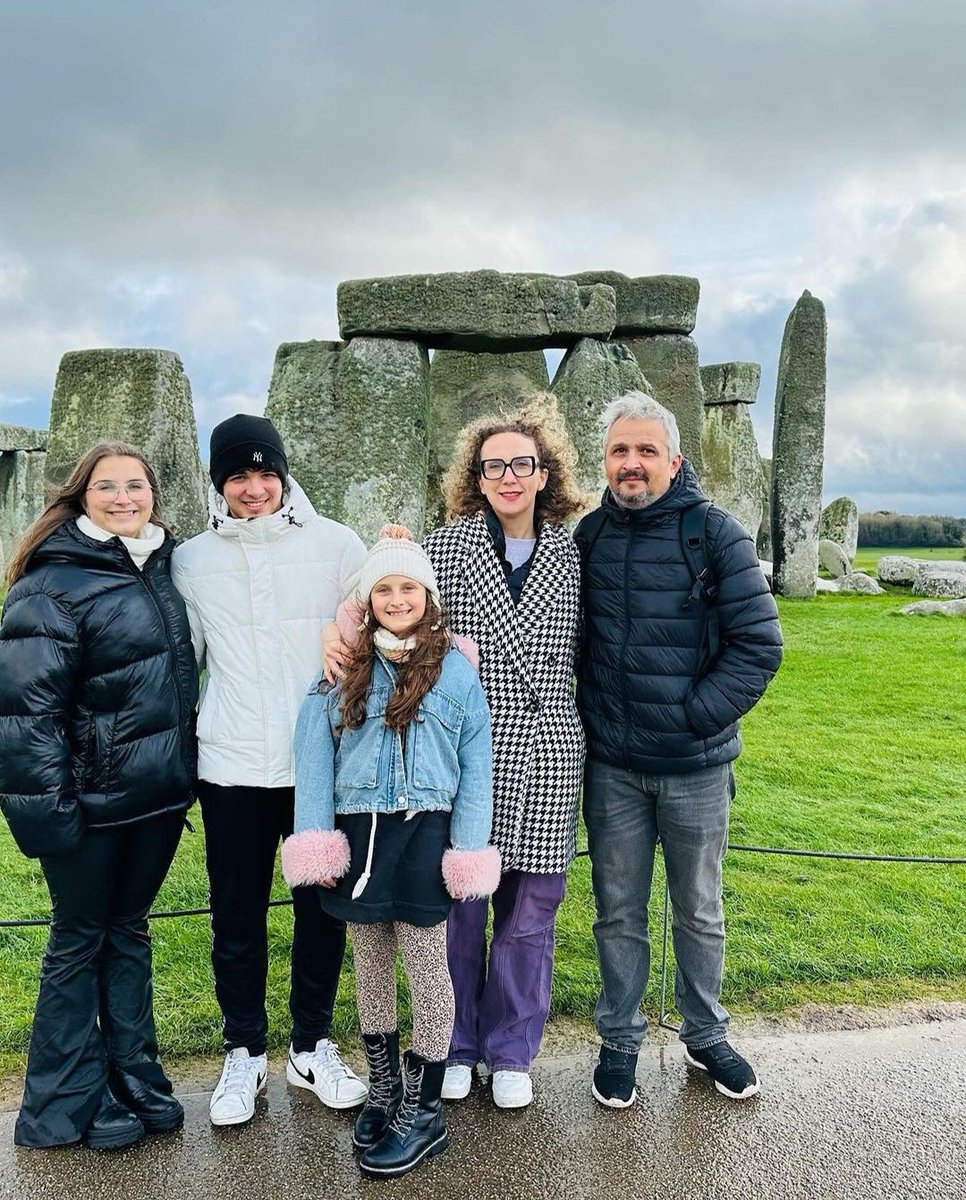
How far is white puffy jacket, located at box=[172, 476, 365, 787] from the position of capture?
8.94 feet

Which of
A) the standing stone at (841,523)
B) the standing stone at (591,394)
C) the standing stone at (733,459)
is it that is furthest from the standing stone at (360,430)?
the standing stone at (841,523)

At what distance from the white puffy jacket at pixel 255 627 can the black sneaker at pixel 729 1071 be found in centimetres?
137

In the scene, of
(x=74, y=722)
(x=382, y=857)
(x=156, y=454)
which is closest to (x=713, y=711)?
(x=382, y=857)

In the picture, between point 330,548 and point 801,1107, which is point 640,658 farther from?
point 801,1107

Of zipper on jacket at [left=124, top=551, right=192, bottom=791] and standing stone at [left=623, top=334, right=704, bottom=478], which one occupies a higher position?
standing stone at [left=623, top=334, right=704, bottom=478]

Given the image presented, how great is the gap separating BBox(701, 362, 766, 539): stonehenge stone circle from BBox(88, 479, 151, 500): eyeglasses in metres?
11.4

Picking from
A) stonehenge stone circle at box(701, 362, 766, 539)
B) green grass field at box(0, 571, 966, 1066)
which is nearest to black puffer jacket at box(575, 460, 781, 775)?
green grass field at box(0, 571, 966, 1066)

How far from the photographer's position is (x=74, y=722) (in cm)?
258

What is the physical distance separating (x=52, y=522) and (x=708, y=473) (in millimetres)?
11531

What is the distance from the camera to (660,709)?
273 cm

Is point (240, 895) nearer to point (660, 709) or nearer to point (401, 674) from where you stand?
point (401, 674)

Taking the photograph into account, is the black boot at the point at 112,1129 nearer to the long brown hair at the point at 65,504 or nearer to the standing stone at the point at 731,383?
the long brown hair at the point at 65,504

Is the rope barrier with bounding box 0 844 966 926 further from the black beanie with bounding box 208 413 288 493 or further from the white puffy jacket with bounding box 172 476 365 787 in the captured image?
the black beanie with bounding box 208 413 288 493

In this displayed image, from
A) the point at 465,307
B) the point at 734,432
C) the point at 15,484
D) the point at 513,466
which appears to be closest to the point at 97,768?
the point at 513,466
